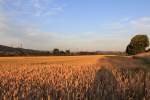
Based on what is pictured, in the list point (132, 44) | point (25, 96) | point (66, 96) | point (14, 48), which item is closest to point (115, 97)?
point (66, 96)

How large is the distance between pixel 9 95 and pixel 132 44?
5956 cm

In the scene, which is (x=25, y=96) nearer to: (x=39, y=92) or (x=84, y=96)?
(x=39, y=92)

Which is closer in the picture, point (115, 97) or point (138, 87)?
point (115, 97)

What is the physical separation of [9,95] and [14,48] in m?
54.9

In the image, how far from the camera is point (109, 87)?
312 inches

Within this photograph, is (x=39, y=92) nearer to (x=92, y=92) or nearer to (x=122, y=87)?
(x=92, y=92)

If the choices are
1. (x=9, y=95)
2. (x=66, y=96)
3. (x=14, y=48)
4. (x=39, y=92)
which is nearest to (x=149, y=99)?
(x=66, y=96)

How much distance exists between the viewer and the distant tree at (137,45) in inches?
2493

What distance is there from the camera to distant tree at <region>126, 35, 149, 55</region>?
63312 mm

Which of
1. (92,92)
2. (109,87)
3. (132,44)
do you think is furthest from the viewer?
(132,44)

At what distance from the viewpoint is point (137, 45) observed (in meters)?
63.6

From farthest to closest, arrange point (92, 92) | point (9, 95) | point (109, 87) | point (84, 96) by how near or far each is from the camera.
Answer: point (109, 87) < point (92, 92) < point (84, 96) < point (9, 95)

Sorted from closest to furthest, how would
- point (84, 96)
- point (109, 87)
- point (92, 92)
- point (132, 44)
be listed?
point (84, 96), point (92, 92), point (109, 87), point (132, 44)

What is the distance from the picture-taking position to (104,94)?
22.9 feet
